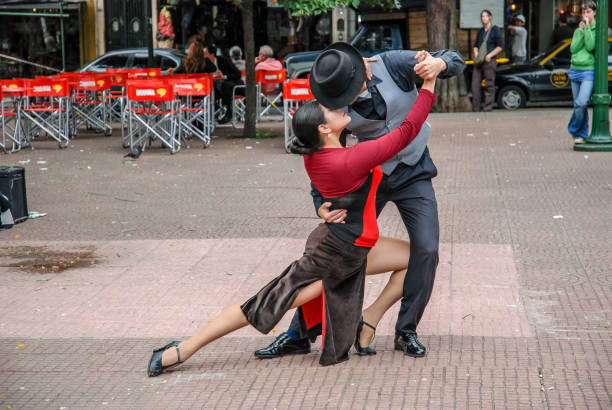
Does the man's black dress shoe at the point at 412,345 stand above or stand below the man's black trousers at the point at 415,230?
below

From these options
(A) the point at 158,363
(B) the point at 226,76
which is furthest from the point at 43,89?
(A) the point at 158,363

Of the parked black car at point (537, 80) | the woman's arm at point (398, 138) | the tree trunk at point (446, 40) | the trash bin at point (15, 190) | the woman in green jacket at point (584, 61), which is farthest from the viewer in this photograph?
the parked black car at point (537, 80)

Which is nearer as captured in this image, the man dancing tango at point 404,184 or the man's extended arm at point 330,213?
the man's extended arm at point 330,213

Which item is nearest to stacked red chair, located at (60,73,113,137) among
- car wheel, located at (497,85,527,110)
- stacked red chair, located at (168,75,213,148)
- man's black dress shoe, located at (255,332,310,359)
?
stacked red chair, located at (168,75,213,148)

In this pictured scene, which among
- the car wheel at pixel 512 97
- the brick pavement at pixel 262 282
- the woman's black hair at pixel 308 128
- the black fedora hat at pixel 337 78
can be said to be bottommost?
the brick pavement at pixel 262 282

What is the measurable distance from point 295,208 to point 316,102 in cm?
→ 510

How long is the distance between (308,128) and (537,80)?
16.9m

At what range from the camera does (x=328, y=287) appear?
466 cm

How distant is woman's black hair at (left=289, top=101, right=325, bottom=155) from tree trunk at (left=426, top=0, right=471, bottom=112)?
609 inches

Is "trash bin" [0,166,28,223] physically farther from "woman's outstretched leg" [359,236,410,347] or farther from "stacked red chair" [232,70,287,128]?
"stacked red chair" [232,70,287,128]

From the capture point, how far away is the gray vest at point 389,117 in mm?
4750

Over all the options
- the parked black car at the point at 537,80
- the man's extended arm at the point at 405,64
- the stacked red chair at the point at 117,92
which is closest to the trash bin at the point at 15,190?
the man's extended arm at the point at 405,64

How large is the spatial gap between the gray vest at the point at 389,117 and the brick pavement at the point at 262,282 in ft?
3.57

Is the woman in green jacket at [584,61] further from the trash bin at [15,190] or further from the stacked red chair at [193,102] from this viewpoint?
the trash bin at [15,190]
